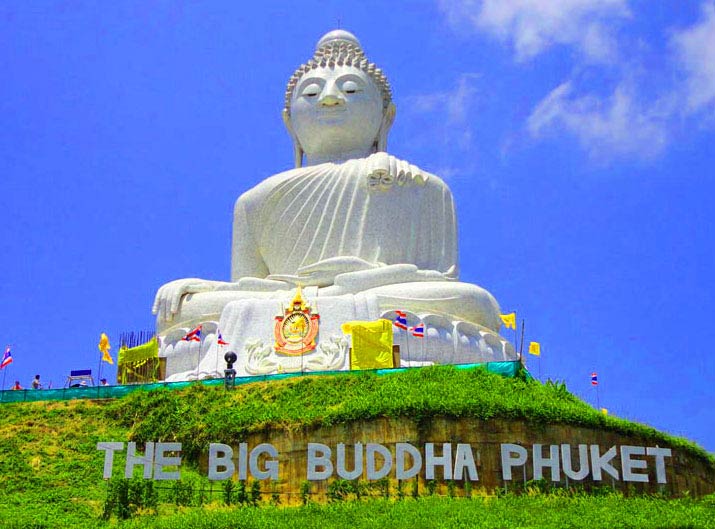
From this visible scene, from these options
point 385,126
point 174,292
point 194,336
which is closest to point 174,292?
point 174,292

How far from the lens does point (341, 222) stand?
2461 centimetres

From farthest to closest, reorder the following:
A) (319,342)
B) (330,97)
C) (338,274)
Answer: (330,97)
(338,274)
(319,342)

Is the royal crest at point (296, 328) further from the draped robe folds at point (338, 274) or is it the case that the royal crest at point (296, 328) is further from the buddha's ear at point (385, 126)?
the buddha's ear at point (385, 126)

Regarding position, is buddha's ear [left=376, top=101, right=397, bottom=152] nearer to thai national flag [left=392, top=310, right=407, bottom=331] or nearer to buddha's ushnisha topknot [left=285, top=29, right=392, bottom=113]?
buddha's ushnisha topknot [left=285, top=29, right=392, bottom=113]

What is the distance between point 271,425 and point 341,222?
8.89 meters

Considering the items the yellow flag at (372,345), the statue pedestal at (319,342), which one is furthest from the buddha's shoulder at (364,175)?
the yellow flag at (372,345)

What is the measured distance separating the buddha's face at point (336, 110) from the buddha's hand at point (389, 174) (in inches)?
60.4

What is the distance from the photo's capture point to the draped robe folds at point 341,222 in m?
24.4

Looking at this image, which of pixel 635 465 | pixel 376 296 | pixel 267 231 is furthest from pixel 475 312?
pixel 635 465

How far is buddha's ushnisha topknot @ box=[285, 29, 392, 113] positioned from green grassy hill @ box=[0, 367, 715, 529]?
1031 cm

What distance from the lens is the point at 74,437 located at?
56.4ft

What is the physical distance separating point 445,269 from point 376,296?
9.35 feet

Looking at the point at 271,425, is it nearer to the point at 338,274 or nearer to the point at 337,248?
the point at 338,274

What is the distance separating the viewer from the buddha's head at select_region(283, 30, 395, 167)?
2602cm
